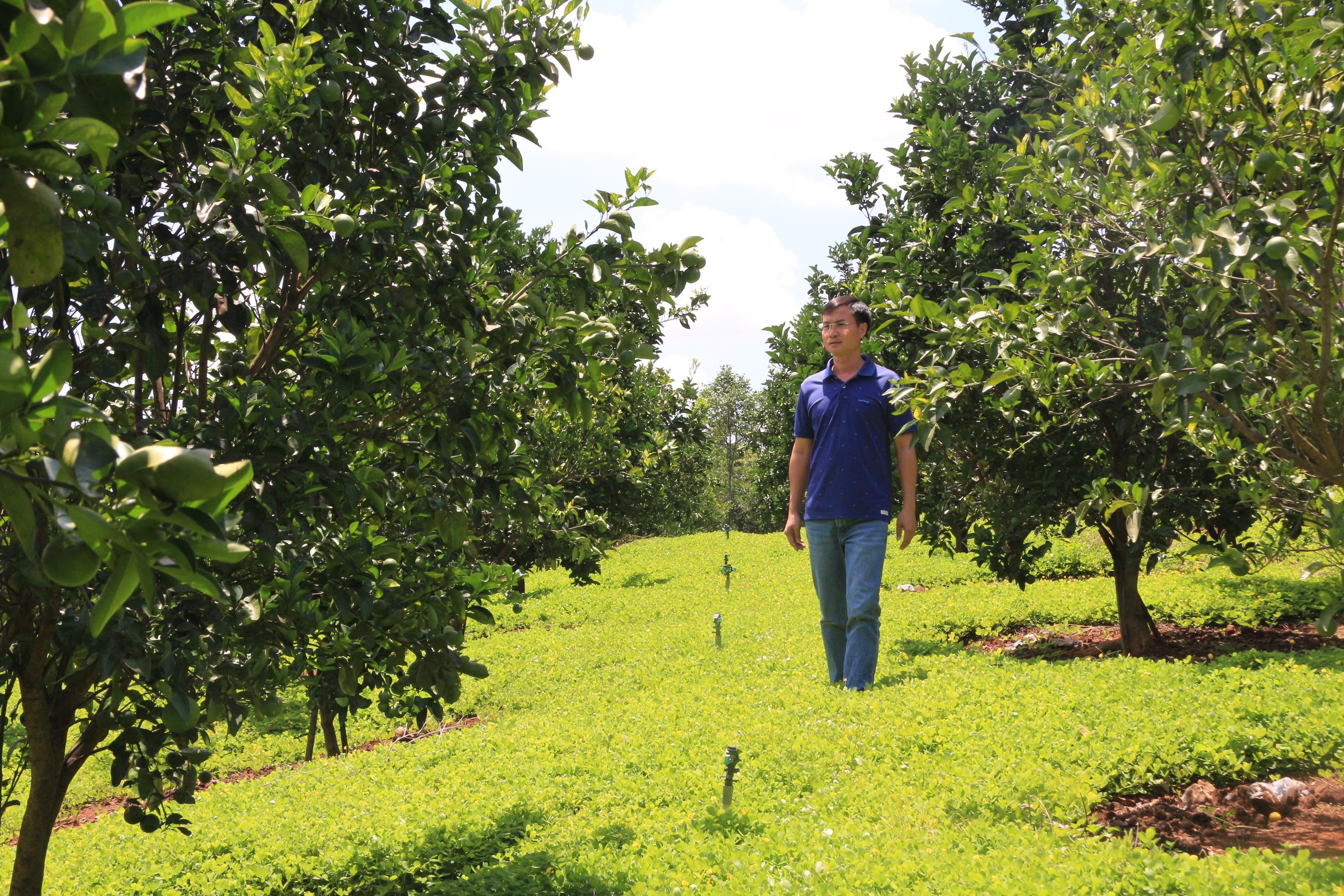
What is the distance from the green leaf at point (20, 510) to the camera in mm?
992

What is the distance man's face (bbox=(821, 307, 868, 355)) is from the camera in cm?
A: 615

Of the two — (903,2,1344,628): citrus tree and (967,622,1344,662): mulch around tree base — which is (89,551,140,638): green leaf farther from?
(967,622,1344,662): mulch around tree base

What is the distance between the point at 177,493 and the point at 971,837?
3778 mm

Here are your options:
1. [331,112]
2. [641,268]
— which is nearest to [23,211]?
[641,268]

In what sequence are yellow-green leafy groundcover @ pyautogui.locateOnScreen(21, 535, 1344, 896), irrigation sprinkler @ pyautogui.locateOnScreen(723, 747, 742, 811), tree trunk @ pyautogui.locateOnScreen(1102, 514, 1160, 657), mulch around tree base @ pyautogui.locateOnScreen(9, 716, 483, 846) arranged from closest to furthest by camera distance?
yellow-green leafy groundcover @ pyautogui.locateOnScreen(21, 535, 1344, 896), irrigation sprinkler @ pyautogui.locateOnScreen(723, 747, 742, 811), tree trunk @ pyautogui.locateOnScreen(1102, 514, 1160, 657), mulch around tree base @ pyautogui.locateOnScreen(9, 716, 483, 846)

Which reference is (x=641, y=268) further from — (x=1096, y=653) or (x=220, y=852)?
(x=1096, y=653)

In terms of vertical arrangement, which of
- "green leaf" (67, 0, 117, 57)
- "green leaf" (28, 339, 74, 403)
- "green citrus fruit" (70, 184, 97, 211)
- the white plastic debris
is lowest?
the white plastic debris

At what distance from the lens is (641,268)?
3174mm

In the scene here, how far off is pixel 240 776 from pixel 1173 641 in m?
9.47

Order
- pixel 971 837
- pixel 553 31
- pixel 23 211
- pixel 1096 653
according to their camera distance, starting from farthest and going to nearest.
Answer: pixel 1096 653
pixel 971 837
pixel 553 31
pixel 23 211

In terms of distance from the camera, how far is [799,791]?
4.83 m

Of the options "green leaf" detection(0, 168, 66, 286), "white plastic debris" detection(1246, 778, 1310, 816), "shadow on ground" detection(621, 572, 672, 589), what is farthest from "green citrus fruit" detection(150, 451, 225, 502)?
"shadow on ground" detection(621, 572, 672, 589)

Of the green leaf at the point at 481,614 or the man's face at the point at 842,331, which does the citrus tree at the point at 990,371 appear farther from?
the green leaf at the point at 481,614

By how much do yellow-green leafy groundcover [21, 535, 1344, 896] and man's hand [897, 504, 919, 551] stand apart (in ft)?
3.34
